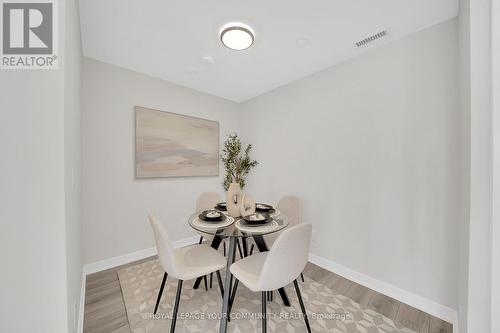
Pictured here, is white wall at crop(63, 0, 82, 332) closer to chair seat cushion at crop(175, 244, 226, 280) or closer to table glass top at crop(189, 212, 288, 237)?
chair seat cushion at crop(175, 244, 226, 280)

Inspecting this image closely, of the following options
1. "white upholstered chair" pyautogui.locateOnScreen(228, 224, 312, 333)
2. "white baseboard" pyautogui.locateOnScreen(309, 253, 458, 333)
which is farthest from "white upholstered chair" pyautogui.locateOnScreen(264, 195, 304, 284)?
"white upholstered chair" pyautogui.locateOnScreen(228, 224, 312, 333)

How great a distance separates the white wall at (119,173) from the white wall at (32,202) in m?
1.84

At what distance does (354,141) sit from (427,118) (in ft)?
2.14

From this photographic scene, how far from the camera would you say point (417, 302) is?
72.2 inches

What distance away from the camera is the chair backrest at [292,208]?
94.0 inches

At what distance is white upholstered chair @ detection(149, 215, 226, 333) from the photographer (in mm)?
1420

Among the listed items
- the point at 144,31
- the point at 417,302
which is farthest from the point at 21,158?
the point at 417,302

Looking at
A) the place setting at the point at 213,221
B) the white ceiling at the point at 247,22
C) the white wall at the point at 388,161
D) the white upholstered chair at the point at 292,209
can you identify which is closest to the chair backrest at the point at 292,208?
the white upholstered chair at the point at 292,209

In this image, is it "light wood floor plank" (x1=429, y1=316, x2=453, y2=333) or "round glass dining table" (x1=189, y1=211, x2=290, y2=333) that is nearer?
"round glass dining table" (x1=189, y1=211, x2=290, y2=333)

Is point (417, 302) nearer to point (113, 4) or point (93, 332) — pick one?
point (93, 332)

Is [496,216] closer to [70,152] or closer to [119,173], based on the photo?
[70,152]

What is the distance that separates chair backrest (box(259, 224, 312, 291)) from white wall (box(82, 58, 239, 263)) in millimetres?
2164

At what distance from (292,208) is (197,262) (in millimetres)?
1306

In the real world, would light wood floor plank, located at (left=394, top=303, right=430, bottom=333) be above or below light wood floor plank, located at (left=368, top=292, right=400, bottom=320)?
below
